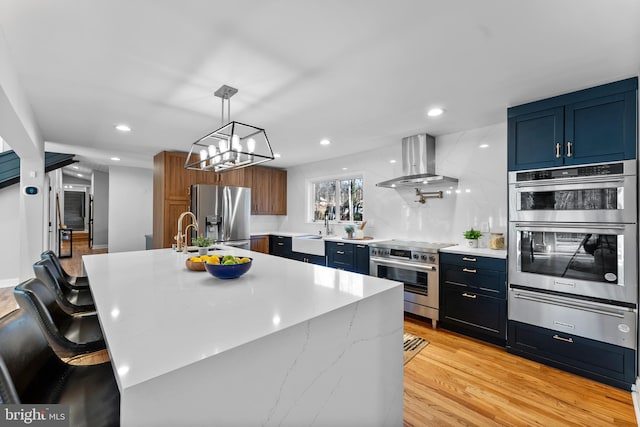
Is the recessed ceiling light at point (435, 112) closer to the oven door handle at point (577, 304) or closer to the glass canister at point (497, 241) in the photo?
the glass canister at point (497, 241)

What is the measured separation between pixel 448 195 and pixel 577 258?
1.57 meters

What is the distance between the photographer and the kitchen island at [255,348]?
772 mm

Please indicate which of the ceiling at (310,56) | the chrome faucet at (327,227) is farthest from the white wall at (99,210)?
the chrome faucet at (327,227)

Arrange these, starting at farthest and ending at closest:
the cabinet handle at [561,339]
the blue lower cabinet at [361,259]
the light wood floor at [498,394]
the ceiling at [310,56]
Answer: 1. the blue lower cabinet at [361,259]
2. the cabinet handle at [561,339]
3. the light wood floor at [498,394]
4. the ceiling at [310,56]

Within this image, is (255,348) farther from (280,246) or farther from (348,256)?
(280,246)

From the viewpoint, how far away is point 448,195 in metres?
3.76

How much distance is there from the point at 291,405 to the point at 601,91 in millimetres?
3126

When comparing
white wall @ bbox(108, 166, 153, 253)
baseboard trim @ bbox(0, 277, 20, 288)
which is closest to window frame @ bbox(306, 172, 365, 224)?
white wall @ bbox(108, 166, 153, 253)

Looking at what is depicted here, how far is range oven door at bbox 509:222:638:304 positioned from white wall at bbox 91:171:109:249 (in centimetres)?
1034

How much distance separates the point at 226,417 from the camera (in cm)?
86

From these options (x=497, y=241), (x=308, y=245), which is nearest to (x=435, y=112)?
(x=497, y=241)

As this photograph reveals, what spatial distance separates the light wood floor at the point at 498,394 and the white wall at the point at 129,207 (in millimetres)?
7371

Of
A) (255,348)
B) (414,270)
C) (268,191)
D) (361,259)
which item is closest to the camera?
(255,348)

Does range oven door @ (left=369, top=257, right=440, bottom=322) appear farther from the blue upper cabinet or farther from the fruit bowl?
the fruit bowl
